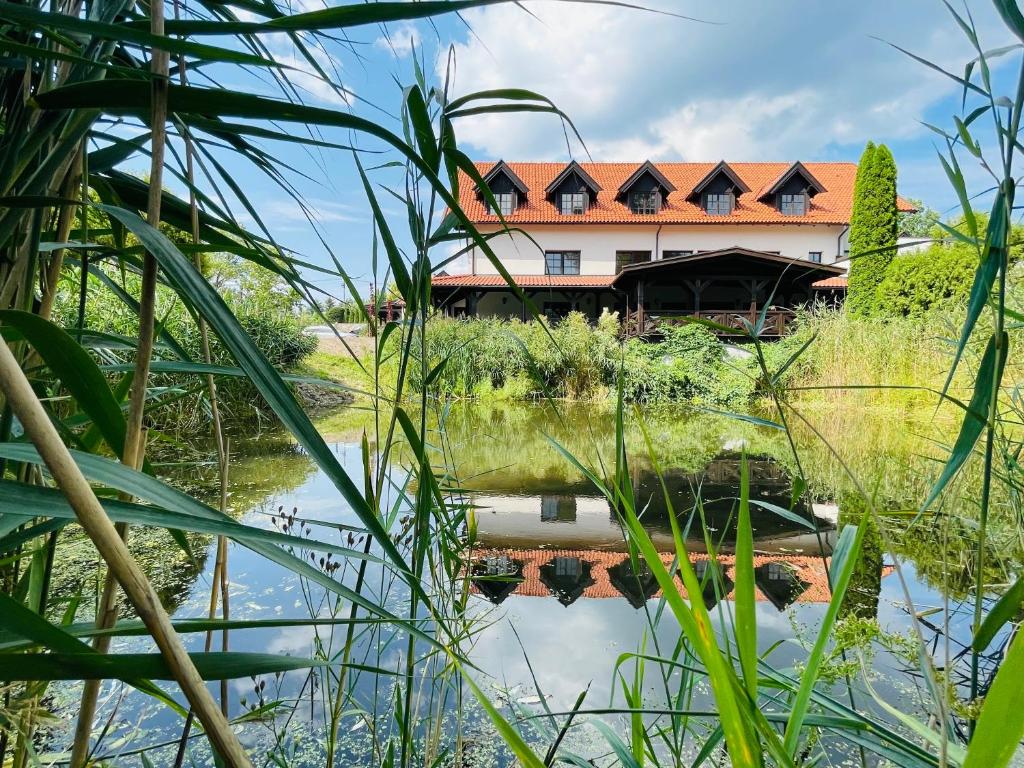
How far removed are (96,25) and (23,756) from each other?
715mm

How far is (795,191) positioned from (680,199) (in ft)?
12.8

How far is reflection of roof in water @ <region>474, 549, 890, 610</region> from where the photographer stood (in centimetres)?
280

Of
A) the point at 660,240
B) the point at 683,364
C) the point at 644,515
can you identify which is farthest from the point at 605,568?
the point at 660,240

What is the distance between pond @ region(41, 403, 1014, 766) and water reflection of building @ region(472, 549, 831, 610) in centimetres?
1

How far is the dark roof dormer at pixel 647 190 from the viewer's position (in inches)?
781

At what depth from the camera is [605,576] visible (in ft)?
10.1

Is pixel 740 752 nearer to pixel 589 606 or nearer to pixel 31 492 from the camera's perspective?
pixel 31 492

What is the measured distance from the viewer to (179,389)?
83cm

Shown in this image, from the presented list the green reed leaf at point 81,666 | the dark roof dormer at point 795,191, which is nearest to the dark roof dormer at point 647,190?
the dark roof dormer at point 795,191

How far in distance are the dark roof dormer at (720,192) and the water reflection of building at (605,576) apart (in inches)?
744

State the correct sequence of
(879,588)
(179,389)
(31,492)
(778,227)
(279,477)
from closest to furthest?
(31,492) < (179,389) < (879,588) < (279,477) < (778,227)

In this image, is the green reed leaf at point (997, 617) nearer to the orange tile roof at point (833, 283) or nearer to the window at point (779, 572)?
the window at point (779, 572)

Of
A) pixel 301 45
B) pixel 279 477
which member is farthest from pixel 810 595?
pixel 279 477

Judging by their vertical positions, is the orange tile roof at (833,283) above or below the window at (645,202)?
below
